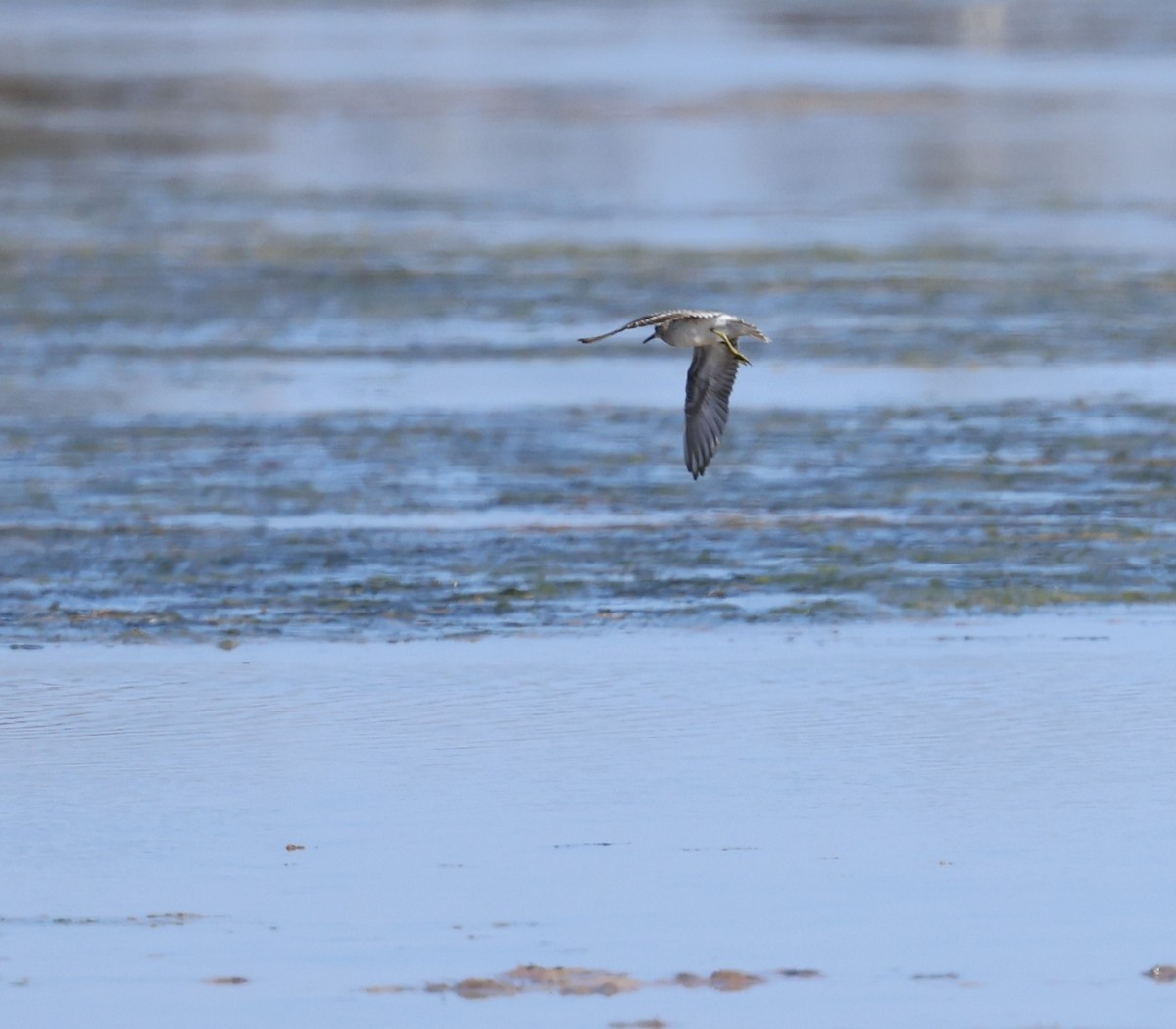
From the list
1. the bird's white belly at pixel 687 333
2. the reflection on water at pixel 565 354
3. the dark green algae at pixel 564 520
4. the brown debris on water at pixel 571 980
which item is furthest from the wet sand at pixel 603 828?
the bird's white belly at pixel 687 333

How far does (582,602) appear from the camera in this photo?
840cm

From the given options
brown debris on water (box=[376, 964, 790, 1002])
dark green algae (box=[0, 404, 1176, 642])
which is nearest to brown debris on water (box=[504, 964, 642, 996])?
brown debris on water (box=[376, 964, 790, 1002])

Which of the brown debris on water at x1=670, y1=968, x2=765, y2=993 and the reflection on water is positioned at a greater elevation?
the reflection on water

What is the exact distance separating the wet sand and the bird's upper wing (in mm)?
676

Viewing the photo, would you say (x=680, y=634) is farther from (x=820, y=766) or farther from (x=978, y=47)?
(x=978, y=47)

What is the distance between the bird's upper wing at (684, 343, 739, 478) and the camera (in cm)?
714

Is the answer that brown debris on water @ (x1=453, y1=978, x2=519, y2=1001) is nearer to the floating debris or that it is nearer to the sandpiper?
the floating debris

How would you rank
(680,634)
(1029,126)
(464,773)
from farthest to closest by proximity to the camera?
(1029,126) < (680,634) < (464,773)

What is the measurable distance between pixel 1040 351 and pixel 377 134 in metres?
12.3

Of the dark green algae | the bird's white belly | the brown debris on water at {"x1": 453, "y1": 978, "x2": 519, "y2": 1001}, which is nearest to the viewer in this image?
the brown debris on water at {"x1": 453, "y1": 978, "x2": 519, "y2": 1001}

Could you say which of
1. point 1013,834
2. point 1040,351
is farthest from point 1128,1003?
point 1040,351

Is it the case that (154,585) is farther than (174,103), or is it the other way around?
(174,103)

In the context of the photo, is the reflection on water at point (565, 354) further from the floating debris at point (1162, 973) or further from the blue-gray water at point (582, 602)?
the floating debris at point (1162, 973)

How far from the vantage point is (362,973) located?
17.3 feet
